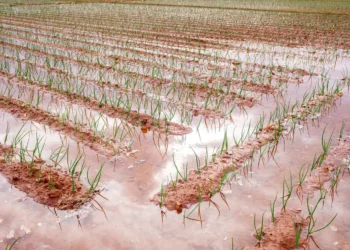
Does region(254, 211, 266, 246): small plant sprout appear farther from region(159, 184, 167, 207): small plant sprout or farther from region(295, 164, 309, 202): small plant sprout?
region(159, 184, 167, 207): small plant sprout

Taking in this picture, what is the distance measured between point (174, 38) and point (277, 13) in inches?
281

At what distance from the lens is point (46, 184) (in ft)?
8.54

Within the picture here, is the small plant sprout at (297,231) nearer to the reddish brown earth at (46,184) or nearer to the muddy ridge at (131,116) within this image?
the reddish brown earth at (46,184)

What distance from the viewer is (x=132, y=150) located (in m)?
3.20

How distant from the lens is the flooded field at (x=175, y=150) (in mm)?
2182

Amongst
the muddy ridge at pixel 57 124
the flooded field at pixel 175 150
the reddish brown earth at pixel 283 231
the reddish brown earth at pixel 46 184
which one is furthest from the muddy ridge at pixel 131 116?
the reddish brown earth at pixel 283 231

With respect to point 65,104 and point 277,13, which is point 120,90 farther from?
point 277,13

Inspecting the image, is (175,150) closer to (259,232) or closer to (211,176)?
(211,176)

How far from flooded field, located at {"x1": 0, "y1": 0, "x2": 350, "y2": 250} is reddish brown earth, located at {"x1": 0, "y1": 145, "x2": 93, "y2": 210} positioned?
0.01 m

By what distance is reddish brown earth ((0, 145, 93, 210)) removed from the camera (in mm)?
2434

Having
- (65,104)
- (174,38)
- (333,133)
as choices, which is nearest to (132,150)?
(65,104)

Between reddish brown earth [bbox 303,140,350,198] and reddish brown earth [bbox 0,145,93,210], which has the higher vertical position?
reddish brown earth [bbox 303,140,350,198]

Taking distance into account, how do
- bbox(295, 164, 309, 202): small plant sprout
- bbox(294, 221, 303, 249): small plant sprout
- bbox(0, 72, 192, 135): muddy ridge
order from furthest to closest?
bbox(0, 72, 192, 135): muddy ridge → bbox(295, 164, 309, 202): small plant sprout → bbox(294, 221, 303, 249): small plant sprout

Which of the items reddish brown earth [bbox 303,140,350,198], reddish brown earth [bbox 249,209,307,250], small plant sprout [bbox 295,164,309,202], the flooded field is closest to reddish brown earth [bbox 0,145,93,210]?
the flooded field
